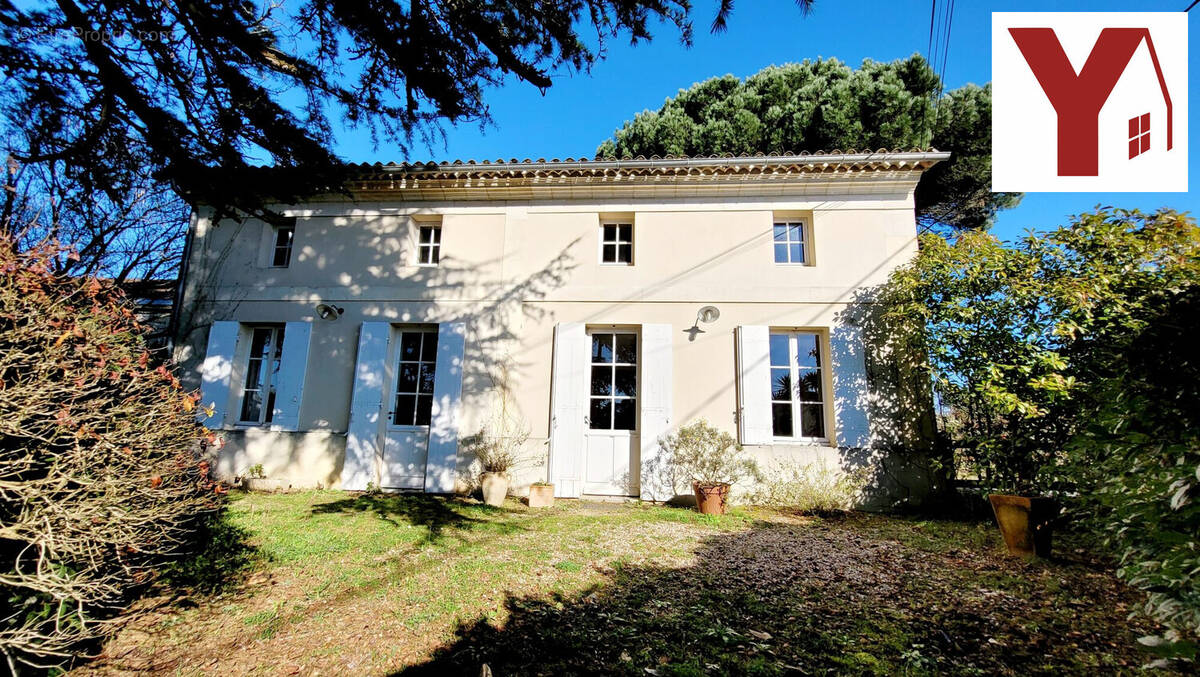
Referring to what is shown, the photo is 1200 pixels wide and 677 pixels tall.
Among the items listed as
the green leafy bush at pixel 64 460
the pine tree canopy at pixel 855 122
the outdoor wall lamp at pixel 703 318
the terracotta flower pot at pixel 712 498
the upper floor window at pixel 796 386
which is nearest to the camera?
the green leafy bush at pixel 64 460

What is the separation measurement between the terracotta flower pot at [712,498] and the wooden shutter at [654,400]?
543 mm

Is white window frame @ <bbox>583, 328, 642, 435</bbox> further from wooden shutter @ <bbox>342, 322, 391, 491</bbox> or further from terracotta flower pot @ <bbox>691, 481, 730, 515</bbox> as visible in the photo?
wooden shutter @ <bbox>342, 322, 391, 491</bbox>

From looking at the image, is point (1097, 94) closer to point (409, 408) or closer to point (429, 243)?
point (429, 243)

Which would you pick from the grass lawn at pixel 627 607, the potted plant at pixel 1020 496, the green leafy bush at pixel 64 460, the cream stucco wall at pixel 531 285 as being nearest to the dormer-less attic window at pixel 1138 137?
the cream stucco wall at pixel 531 285

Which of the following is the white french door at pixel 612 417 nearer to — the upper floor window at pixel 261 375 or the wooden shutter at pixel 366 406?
the wooden shutter at pixel 366 406

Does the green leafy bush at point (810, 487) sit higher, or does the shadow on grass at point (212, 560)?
the green leafy bush at point (810, 487)

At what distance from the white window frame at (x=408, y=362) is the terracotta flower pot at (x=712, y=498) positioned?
3.82 meters

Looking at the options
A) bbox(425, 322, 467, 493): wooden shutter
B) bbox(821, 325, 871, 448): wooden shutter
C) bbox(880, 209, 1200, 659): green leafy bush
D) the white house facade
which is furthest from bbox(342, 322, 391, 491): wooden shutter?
bbox(880, 209, 1200, 659): green leafy bush

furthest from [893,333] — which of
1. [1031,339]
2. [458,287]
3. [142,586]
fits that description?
[142,586]

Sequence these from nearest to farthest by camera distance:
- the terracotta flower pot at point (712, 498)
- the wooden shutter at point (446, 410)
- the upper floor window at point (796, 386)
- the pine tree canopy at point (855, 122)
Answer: the terracotta flower pot at point (712, 498) < the upper floor window at point (796, 386) < the wooden shutter at point (446, 410) < the pine tree canopy at point (855, 122)

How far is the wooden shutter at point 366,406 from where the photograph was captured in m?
6.14

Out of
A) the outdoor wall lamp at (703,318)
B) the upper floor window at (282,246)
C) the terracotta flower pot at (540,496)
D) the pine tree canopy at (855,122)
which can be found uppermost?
the pine tree canopy at (855,122)

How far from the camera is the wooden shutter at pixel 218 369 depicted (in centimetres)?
650

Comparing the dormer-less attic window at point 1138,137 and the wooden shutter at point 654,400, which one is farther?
the wooden shutter at point 654,400
